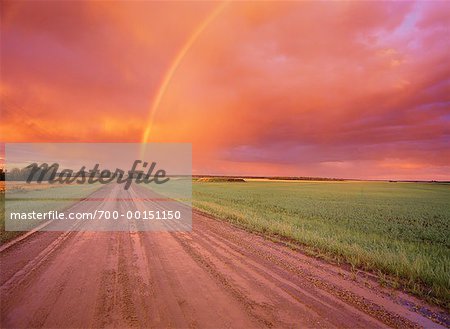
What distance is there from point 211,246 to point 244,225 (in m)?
4.99

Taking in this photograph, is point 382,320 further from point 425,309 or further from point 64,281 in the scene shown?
point 64,281

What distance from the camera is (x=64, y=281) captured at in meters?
6.26

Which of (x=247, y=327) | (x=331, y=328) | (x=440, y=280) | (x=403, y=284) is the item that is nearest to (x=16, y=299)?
(x=247, y=327)

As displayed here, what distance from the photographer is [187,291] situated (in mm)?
5836

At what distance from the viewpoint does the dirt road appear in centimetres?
471

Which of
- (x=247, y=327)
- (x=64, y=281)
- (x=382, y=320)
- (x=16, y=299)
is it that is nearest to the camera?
(x=247, y=327)

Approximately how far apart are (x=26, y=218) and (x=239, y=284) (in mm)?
14280

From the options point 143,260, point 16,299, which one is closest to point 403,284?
point 143,260

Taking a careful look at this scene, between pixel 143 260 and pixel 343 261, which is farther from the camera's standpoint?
pixel 343 261

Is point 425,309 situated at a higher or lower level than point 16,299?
lower

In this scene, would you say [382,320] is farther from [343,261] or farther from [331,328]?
[343,261]

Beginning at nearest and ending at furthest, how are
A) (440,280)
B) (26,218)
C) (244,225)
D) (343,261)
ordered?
(440,280)
(343,261)
(244,225)
(26,218)

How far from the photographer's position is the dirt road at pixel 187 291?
4.71 metres

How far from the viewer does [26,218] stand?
51.4ft
